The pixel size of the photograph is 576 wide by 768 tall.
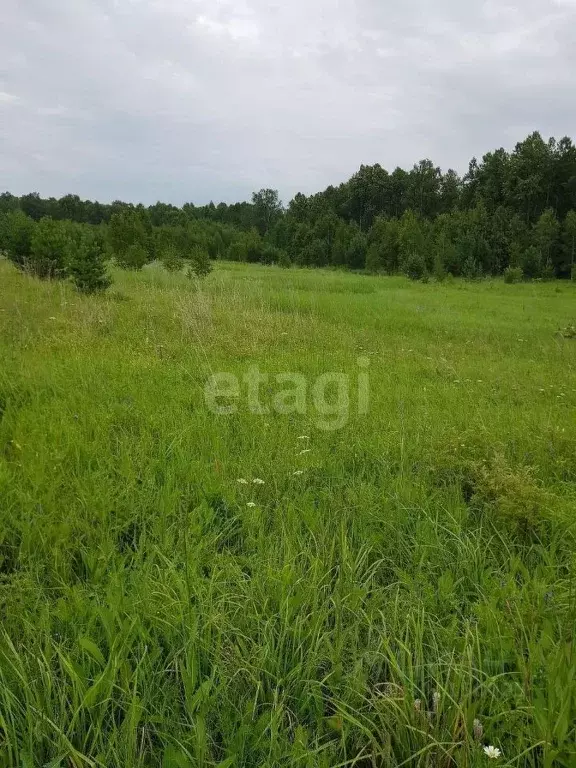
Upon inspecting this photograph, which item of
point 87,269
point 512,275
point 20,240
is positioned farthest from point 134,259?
point 512,275

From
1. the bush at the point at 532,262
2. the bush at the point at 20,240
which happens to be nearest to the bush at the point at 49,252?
the bush at the point at 20,240

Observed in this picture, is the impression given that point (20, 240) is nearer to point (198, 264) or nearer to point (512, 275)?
point (198, 264)

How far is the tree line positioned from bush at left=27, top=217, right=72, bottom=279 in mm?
28

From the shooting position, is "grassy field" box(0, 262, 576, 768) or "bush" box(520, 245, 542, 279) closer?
"grassy field" box(0, 262, 576, 768)

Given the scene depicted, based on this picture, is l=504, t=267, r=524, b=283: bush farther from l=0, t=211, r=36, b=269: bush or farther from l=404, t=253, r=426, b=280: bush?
l=0, t=211, r=36, b=269: bush

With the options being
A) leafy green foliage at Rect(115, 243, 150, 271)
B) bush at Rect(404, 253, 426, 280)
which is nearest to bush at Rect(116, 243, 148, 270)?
leafy green foliage at Rect(115, 243, 150, 271)

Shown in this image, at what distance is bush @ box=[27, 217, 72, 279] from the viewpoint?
466 inches

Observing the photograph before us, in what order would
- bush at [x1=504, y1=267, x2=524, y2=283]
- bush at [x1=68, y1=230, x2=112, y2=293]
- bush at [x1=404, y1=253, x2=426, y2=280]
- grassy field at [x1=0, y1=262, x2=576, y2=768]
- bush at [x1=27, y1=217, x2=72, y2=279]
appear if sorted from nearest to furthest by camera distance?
grassy field at [x1=0, y1=262, x2=576, y2=768] < bush at [x1=68, y1=230, x2=112, y2=293] < bush at [x1=27, y1=217, x2=72, y2=279] < bush at [x1=504, y1=267, x2=524, y2=283] < bush at [x1=404, y1=253, x2=426, y2=280]

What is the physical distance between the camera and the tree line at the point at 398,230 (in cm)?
1975

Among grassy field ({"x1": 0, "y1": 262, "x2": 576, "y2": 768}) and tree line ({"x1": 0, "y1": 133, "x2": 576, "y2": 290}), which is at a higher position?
tree line ({"x1": 0, "y1": 133, "x2": 576, "y2": 290})

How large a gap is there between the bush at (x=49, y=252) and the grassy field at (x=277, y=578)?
26.3 ft

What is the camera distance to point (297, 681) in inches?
63.7

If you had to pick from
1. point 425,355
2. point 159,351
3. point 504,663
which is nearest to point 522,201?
point 425,355

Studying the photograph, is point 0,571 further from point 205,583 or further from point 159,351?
point 159,351
